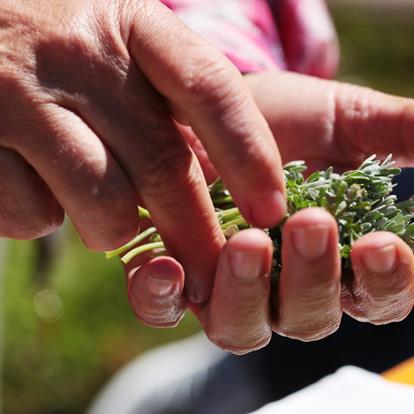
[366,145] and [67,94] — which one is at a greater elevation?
[67,94]

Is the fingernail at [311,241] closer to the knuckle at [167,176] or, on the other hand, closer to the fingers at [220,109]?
the fingers at [220,109]

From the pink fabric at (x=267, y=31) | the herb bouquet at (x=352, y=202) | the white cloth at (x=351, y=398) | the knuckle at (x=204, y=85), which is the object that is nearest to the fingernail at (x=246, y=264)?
the herb bouquet at (x=352, y=202)

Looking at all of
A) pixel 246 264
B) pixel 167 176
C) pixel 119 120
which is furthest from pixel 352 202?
pixel 119 120

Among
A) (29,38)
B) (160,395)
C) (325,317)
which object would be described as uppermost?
(29,38)

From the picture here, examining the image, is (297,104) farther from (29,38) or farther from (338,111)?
(29,38)

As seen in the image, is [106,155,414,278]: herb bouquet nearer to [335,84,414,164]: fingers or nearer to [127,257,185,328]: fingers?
[127,257,185,328]: fingers

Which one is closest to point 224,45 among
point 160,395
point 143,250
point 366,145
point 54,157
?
point 366,145
